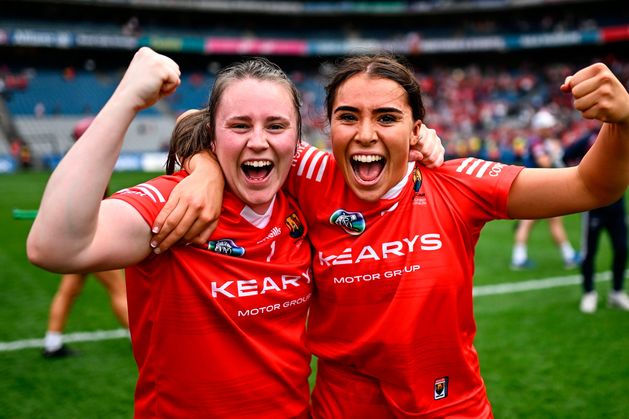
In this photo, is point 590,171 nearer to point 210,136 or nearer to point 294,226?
point 294,226

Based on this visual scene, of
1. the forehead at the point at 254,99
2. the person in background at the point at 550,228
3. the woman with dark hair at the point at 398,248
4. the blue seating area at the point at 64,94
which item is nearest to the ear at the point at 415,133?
the woman with dark hair at the point at 398,248

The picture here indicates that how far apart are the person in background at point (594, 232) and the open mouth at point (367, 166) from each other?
5.09 meters

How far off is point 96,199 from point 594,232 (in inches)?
250

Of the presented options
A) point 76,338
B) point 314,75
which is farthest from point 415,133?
point 314,75

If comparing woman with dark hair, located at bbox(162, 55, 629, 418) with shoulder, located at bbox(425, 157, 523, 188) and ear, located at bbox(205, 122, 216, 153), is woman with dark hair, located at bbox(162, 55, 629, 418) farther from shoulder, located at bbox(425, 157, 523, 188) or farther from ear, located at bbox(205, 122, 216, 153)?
ear, located at bbox(205, 122, 216, 153)

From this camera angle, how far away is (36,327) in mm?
6398

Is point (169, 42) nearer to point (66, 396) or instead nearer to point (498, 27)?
point (498, 27)

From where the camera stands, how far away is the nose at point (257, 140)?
213 cm

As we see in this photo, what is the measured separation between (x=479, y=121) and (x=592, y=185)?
36.3 metres

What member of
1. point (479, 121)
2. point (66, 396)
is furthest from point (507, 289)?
point (479, 121)

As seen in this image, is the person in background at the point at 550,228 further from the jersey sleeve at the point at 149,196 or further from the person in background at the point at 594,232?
the jersey sleeve at the point at 149,196

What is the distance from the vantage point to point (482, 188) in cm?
229

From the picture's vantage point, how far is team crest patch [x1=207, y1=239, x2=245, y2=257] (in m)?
2.13

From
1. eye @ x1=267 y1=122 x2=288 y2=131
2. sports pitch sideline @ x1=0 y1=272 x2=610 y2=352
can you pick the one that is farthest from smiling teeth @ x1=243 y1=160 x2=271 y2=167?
sports pitch sideline @ x1=0 y1=272 x2=610 y2=352
